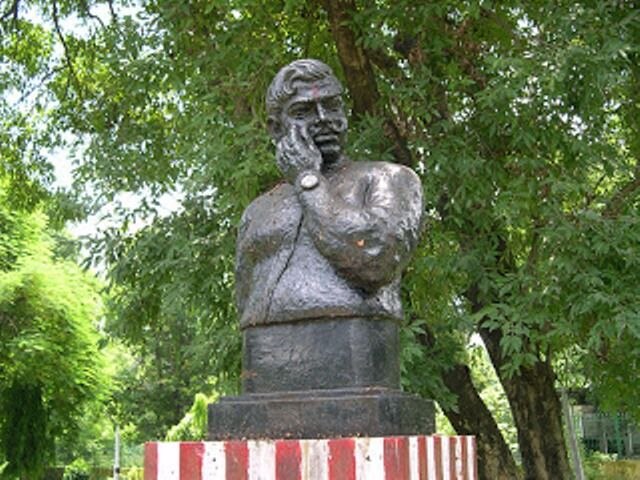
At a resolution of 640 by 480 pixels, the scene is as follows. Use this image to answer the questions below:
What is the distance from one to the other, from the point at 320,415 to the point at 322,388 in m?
0.16

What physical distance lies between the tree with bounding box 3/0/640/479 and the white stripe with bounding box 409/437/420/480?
9.98 ft

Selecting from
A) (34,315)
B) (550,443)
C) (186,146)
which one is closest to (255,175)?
(186,146)

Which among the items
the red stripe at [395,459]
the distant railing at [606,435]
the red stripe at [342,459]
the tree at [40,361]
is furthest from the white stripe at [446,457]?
the distant railing at [606,435]

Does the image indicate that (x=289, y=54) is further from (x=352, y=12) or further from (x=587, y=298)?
(x=587, y=298)

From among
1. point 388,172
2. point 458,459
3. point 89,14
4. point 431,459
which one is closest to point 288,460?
point 431,459

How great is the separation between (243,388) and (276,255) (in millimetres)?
576

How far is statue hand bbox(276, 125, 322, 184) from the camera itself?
13.1 feet

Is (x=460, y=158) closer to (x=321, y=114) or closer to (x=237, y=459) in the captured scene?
(x=321, y=114)

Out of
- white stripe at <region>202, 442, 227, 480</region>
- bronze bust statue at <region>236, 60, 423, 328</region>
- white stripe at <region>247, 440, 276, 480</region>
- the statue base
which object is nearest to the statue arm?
bronze bust statue at <region>236, 60, 423, 328</region>

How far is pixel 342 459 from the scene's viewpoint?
135 inches

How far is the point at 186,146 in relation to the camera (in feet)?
24.9

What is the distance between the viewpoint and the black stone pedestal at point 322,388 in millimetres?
3590

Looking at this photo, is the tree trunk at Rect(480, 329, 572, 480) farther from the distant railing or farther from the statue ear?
the distant railing

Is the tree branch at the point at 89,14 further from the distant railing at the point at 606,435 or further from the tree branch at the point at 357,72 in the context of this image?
the distant railing at the point at 606,435
